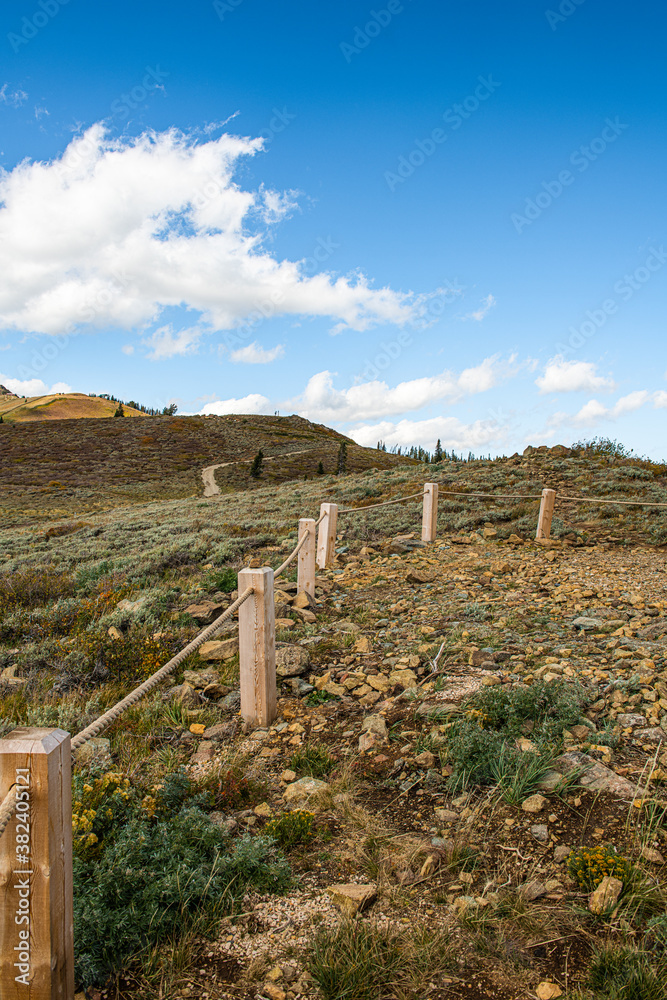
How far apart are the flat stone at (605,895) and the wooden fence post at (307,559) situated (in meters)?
5.03

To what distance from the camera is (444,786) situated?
3252 millimetres

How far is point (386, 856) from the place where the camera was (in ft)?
8.89

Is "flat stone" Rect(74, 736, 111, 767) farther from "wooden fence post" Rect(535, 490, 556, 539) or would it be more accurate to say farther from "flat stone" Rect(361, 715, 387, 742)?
"wooden fence post" Rect(535, 490, 556, 539)

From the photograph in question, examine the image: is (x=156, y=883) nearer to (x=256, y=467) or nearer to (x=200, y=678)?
(x=200, y=678)

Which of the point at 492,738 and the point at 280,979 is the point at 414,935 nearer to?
the point at 280,979

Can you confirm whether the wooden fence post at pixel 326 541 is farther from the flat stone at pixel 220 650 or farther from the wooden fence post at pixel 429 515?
the flat stone at pixel 220 650

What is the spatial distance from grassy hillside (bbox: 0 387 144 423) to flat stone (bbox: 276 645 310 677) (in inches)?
3671

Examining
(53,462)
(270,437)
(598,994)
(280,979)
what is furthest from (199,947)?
(270,437)

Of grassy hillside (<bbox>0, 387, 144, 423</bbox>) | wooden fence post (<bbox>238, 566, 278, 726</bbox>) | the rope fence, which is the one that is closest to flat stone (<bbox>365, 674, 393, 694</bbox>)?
wooden fence post (<bbox>238, 566, 278, 726</bbox>)

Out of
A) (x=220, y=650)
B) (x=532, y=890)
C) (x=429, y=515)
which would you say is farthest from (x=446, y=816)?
(x=429, y=515)

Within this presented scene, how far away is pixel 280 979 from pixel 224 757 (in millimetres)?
1669

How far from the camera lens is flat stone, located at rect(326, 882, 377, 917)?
238 centimetres

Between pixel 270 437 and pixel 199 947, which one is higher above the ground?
pixel 270 437

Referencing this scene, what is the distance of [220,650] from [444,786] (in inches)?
113
